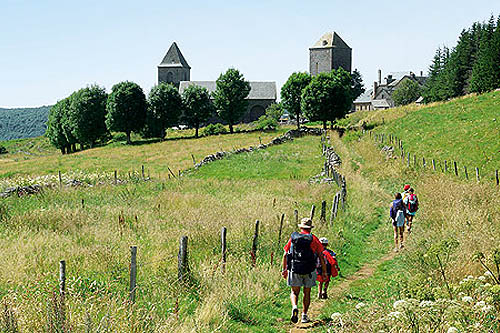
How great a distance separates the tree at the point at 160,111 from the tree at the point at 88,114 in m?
7.87

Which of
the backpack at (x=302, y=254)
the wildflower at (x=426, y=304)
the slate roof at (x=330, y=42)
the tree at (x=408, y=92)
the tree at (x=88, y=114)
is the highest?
the slate roof at (x=330, y=42)

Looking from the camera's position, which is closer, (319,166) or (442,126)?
(319,166)

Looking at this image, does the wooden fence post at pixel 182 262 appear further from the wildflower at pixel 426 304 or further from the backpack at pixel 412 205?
the backpack at pixel 412 205

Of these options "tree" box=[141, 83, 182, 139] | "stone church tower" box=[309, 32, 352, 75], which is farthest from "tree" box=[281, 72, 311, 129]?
"stone church tower" box=[309, 32, 352, 75]

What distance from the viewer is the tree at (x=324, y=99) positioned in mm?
67938

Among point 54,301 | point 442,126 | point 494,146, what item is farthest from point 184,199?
point 442,126

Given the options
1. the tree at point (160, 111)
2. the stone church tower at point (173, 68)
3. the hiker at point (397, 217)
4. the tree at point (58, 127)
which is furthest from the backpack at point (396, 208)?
the stone church tower at point (173, 68)

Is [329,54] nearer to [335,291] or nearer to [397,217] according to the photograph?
[397,217]

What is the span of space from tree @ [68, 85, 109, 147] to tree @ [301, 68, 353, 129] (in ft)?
108

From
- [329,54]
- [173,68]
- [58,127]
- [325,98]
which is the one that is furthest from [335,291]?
[173,68]

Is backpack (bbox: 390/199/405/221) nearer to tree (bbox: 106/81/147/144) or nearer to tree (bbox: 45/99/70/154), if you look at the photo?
tree (bbox: 106/81/147/144)

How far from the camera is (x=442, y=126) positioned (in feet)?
130

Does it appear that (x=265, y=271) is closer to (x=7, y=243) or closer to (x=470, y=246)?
(x=470, y=246)

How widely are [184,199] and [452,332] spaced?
15542 mm
